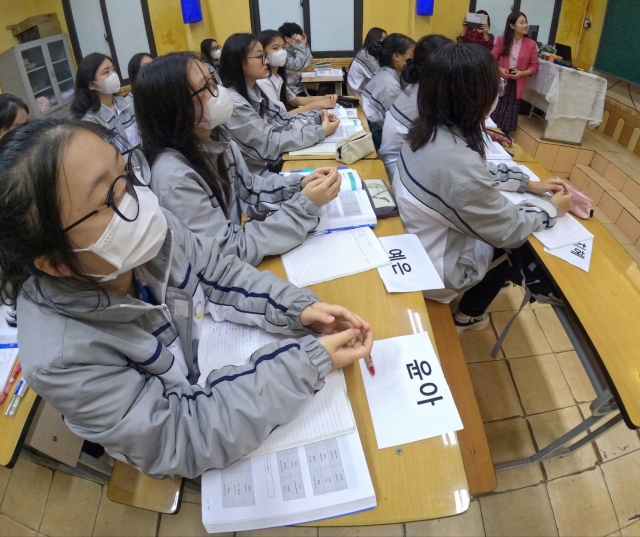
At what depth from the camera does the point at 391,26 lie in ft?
16.9

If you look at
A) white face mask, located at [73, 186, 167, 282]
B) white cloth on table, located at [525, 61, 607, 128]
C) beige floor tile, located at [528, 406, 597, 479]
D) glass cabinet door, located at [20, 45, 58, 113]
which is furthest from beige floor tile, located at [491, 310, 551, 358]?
glass cabinet door, located at [20, 45, 58, 113]

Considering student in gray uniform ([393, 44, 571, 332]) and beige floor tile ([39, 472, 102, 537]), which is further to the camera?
beige floor tile ([39, 472, 102, 537])

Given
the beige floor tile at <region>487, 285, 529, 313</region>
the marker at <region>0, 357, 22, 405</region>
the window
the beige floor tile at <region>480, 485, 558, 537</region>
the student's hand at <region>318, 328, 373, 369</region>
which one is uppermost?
the window

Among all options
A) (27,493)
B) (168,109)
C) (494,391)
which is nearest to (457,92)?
(168,109)

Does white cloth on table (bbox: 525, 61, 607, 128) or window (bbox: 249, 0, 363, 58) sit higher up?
window (bbox: 249, 0, 363, 58)

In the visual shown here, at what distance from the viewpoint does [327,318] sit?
3.02 feet

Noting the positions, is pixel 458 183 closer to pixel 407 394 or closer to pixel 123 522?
pixel 407 394

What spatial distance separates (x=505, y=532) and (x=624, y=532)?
407 mm

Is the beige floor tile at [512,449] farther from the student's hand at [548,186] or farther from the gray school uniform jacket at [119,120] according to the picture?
the gray school uniform jacket at [119,120]

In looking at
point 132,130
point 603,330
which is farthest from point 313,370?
point 132,130

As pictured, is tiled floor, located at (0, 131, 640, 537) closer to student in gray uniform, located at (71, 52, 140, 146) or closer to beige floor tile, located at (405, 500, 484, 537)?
beige floor tile, located at (405, 500, 484, 537)

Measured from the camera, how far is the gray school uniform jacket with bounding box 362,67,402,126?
2.66 metres

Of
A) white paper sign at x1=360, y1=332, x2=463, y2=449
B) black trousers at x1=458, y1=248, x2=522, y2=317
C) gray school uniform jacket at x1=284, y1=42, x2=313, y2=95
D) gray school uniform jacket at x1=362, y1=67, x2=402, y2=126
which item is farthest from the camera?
gray school uniform jacket at x1=284, y1=42, x2=313, y2=95

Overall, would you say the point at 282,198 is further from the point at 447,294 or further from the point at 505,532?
the point at 505,532
